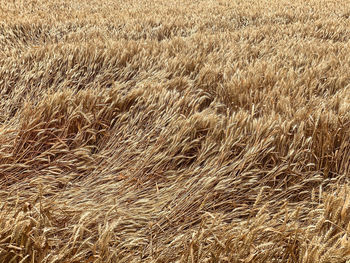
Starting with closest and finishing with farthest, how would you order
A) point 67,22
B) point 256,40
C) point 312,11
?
point 256,40 → point 67,22 → point 312,11

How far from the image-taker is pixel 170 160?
62.4 inches

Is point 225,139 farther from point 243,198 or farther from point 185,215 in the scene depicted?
point 185,215

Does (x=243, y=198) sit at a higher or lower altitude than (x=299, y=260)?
lower

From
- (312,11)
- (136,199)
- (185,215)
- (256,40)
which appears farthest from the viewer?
(312,11)

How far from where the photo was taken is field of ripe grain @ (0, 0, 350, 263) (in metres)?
1.02

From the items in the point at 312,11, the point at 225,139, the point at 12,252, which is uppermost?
the point at 12,252

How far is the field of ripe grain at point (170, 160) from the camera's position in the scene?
40.2 inches

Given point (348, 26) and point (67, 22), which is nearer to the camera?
point (67, 22)

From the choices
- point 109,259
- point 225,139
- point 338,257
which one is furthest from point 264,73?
point 109,259

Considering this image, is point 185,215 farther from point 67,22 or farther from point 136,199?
point 67,22

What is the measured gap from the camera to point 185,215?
1.27 m

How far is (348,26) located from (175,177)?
4519mm

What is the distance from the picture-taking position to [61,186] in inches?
58.8

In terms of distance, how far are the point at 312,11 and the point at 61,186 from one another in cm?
653
